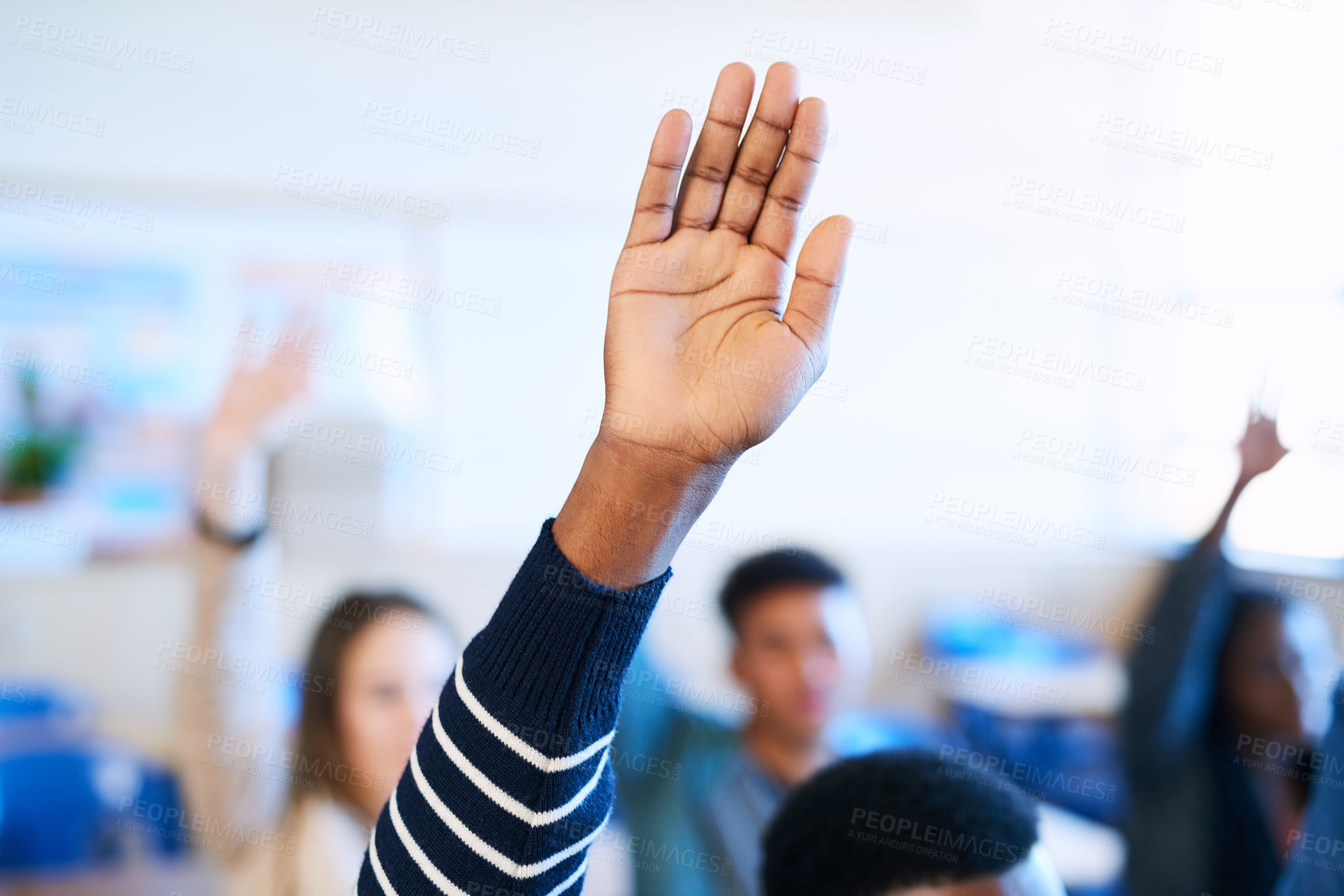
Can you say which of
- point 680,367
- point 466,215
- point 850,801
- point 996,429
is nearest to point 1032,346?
point 996,429

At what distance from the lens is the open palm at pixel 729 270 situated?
0.60m

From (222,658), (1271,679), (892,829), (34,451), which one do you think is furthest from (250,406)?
(1271,679)

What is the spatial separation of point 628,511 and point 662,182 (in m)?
0.26

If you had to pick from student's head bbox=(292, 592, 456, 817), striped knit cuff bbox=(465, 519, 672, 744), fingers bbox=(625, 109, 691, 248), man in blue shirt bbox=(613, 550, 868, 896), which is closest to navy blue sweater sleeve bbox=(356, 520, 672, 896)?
striped knit cuff bbox=(465, 519, 672, 744)

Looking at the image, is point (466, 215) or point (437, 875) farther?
point (466, 215)

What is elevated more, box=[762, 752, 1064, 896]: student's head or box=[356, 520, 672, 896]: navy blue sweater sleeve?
box=[356, 520, 672, 896]: navy blue sweater sleeve

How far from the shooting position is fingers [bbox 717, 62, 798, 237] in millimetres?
647

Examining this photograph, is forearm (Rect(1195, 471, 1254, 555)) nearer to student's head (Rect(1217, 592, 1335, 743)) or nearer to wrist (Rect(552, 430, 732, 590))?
student's head (Rect(1217, 592, 1335, 743))

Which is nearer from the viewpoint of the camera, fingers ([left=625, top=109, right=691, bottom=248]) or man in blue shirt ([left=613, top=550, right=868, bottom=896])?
fingers ([left=625, top=109, right=691, bottom=248])

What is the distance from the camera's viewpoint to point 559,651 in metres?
0.51

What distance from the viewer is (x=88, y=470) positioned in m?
2.22

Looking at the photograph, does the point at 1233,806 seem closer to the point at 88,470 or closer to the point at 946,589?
the point at 946,589

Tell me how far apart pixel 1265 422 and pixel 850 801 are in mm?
1223

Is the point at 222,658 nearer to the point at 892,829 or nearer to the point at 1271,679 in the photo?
the point at 892,829
